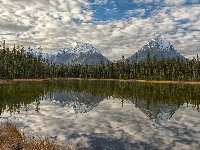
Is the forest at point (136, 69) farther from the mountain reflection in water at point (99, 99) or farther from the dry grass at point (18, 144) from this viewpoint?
the dry grass at point (18, 144)

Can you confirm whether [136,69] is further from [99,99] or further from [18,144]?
[18,144]

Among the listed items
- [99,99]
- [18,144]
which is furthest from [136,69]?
[18,144]

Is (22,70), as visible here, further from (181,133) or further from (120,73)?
(181,133)

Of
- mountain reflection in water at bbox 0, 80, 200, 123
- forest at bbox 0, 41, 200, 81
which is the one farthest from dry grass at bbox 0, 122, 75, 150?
forest at bbox 0, 41, 200, 81

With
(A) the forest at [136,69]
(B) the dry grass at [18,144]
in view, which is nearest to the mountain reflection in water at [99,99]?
(B) the dry grass at [18,144]

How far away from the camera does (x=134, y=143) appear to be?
1972 cm

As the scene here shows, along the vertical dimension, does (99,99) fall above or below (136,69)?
below

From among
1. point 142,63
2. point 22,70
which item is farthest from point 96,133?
point 142,63

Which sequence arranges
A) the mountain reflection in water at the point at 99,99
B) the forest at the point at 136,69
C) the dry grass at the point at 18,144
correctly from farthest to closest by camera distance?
the forest at the point at 136,69 < the mountain reflection in water at the point at 99,99 < the dry grass at the point at 18,144

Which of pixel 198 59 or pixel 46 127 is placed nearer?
pixel 46 127

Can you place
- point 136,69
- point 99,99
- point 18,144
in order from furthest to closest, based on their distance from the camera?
point 136,69 < point 99,99 < point 18,144

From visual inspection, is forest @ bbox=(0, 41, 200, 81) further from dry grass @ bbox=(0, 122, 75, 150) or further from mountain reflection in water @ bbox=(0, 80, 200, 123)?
dry grass @ bbox=(0, 122, 75, 150)

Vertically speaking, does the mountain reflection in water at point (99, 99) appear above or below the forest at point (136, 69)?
below

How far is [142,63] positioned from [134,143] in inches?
6649
